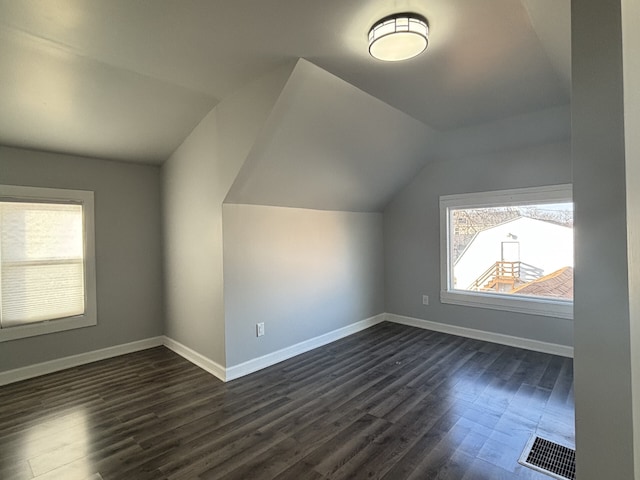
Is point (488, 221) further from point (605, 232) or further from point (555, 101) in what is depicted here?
point (605, 232)

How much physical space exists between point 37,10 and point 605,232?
2.72 metres

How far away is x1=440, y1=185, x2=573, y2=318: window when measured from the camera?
11.4 feet

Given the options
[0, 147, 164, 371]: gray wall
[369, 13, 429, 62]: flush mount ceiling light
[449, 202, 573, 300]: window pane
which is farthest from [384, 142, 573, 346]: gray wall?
[0, 147, 164, 371]: gray wall

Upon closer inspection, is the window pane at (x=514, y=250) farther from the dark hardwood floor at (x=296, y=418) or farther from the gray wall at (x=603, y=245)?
the gray wall at (x=603, y=245)

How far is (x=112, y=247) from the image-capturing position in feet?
12.0

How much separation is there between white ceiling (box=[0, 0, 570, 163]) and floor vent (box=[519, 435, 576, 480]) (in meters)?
2.47

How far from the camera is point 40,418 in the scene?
2.40 metres

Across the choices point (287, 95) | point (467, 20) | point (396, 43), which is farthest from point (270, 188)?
point (467, 20)

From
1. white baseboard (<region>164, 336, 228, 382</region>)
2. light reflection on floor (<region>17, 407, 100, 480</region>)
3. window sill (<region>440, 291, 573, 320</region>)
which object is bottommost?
light reflection on floor (<region>17, 407, 100, 480</region>)

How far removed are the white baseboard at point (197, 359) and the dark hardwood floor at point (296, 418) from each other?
0.08 metres

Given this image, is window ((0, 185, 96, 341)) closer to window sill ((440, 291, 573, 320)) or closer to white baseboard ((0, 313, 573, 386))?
white baseboard ((0, 313, 573, 386))

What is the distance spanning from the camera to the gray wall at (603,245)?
956 millimetres

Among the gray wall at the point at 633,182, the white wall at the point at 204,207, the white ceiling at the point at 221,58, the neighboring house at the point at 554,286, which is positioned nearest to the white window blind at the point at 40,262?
the white ceiling at the point at 221,58

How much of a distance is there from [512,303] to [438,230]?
1.23 m
